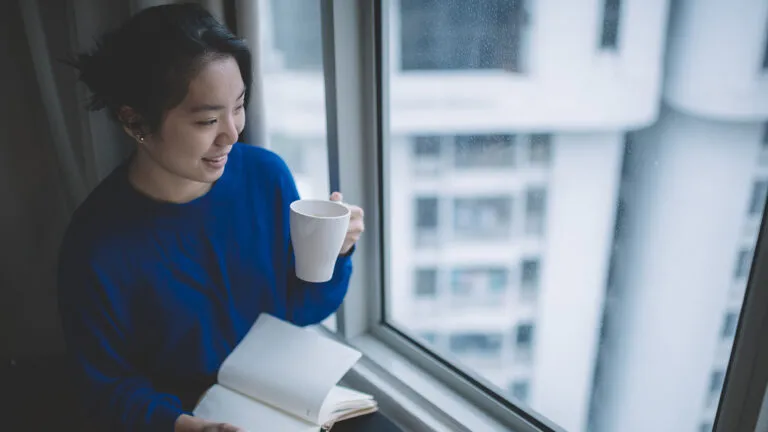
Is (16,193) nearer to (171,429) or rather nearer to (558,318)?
(171,429)

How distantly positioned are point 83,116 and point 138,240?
16.1 inches

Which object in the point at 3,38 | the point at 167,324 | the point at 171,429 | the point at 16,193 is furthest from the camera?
the point at 16,193

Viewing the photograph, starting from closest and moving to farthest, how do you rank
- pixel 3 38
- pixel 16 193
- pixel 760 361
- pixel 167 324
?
pixel 760 361
pixel 167 324
pixel 3 38
pixel 16 193

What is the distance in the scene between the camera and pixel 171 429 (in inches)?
32.2

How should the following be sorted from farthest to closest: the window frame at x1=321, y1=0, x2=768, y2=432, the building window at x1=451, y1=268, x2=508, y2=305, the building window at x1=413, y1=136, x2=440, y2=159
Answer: the building window at x1=451, y1=268, x2=508, y2=305 < the building window at x1=413, y1=136, x2=440, y2=159 < the window frame at x1=321, y1=0, x2=768, y2=432

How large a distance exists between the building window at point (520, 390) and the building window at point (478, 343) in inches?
5.5

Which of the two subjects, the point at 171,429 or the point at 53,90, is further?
the point at 53,90

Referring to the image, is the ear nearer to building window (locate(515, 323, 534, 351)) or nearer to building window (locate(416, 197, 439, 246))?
building window (locate(416, 197, 439, 246))

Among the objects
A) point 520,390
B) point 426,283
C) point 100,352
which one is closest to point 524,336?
point 520,390

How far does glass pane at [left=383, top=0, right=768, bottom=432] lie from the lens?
30.7 inches

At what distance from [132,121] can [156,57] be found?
109mm

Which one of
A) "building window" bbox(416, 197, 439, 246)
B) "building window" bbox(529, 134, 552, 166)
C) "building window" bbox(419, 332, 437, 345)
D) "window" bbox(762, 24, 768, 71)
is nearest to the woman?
"building window" bbox(419, 332, 437, 345)

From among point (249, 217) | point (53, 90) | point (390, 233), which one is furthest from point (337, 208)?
point (53, 90)

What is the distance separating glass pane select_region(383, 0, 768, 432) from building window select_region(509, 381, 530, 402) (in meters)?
0.01
